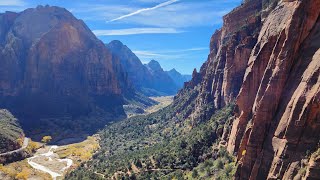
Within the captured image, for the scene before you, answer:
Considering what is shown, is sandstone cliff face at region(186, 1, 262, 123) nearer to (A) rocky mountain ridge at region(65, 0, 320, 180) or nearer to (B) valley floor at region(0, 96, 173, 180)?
(A) rocky mountain ridge at region(65, 0, 320, 180)

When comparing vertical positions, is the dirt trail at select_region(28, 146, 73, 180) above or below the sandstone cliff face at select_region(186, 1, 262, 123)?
below

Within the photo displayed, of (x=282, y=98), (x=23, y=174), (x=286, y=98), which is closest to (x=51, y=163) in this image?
(x=23, y=174)

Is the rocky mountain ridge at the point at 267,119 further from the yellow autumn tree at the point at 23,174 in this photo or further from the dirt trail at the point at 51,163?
the dirt trail at the point at 51,163

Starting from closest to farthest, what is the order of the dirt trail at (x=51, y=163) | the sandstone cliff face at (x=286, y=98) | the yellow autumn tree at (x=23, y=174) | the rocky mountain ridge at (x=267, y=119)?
the sandstone cliff face at (x=286, y=98) < the rocky mountain ridge at (x=267, y=119) < the yellow autumn tree at (x=23, y=174) < the dirt trail at (x=51, y=163)

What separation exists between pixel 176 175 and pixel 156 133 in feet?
302

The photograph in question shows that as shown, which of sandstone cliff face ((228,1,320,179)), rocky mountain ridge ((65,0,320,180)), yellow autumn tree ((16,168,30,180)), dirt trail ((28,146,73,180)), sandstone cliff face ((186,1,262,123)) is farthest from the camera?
dirt trail ((28,146,73,180))

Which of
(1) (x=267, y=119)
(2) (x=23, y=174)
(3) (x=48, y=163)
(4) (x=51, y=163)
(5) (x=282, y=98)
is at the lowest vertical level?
(3) (x=48, y=163)

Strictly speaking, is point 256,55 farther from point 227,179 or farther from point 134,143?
point 134,143

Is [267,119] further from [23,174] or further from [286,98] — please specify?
[23,174]

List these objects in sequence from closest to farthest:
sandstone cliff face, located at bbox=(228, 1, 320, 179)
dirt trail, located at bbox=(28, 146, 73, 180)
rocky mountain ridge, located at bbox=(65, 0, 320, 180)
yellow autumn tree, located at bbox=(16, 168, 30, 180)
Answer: sandstone cliff face, located at bbox=(228, 1, 320, 179) → rocky mountain ridge, located at bbox=(65, 0, 320, 180) → yellow autumn tree, located at bbox=(16, 168, 30, 180) → dirt trail, located at bbox=(28, 146, 73, 180)

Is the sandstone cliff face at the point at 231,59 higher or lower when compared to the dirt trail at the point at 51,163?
higher

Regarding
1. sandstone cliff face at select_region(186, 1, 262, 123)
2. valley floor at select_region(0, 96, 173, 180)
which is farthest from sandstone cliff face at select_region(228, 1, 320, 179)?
valley floor at select_region(0, 96, 173, 180)

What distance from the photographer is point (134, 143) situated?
575 ft

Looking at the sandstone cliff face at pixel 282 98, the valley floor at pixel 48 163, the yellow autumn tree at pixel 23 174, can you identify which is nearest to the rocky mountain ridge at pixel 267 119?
the sandstone cliff face at pixel 282 98
